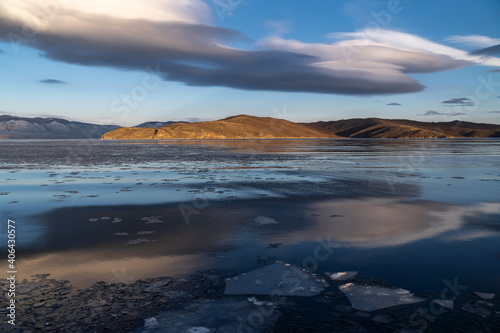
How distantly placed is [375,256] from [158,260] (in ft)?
15.9

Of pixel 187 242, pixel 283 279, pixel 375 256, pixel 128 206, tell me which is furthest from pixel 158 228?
pixel 375 256

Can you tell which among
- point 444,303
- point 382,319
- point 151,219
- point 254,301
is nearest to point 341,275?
point 382,319

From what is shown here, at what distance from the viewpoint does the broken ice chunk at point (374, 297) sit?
5.62 metres

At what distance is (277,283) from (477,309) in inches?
125

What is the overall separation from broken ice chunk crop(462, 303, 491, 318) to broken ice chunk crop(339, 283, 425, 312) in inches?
24.8

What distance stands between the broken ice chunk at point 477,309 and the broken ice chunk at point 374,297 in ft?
2.07

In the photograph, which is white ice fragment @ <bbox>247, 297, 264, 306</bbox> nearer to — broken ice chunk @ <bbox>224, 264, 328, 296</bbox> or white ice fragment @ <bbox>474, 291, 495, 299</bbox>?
broken ice chunk @ <bbox>224, 264, 328, 296</bbox>

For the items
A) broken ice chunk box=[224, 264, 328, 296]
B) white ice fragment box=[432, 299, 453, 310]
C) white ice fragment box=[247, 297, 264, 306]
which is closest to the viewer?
white ice fragment box=[432, 299, 453, 310]

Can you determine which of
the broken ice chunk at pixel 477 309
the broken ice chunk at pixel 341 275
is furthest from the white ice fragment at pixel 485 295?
the broken ice chunk at pixel 341 275

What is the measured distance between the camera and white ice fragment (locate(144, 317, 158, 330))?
4.96m

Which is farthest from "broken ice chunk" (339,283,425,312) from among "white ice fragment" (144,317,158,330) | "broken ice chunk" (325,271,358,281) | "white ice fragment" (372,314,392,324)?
"white ice fragment" (144,317,158,330)

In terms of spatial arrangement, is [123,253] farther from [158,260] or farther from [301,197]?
[301,197]

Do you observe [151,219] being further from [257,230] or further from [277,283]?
[277,283]

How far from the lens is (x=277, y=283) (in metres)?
6.43
